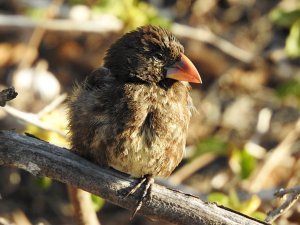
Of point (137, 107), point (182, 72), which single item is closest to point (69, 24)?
point (182, 72)

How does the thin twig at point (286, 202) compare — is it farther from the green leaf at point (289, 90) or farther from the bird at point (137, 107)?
the green leaf at point (289, 90)

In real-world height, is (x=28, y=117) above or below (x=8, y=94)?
below

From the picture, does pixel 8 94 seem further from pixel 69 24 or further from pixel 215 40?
pixel 215 40

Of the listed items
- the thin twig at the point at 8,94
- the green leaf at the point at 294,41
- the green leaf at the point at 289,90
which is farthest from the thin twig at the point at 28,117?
the green leaf at the point at 289,90

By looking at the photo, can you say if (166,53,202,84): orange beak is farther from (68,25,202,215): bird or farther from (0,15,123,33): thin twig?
(0,15,123,33): thin twig

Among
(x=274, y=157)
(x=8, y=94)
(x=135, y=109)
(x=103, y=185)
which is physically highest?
(x=8, y=94)

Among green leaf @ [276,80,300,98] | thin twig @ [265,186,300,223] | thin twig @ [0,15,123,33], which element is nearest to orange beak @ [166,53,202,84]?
thin twig @ [265,186,300,223]
